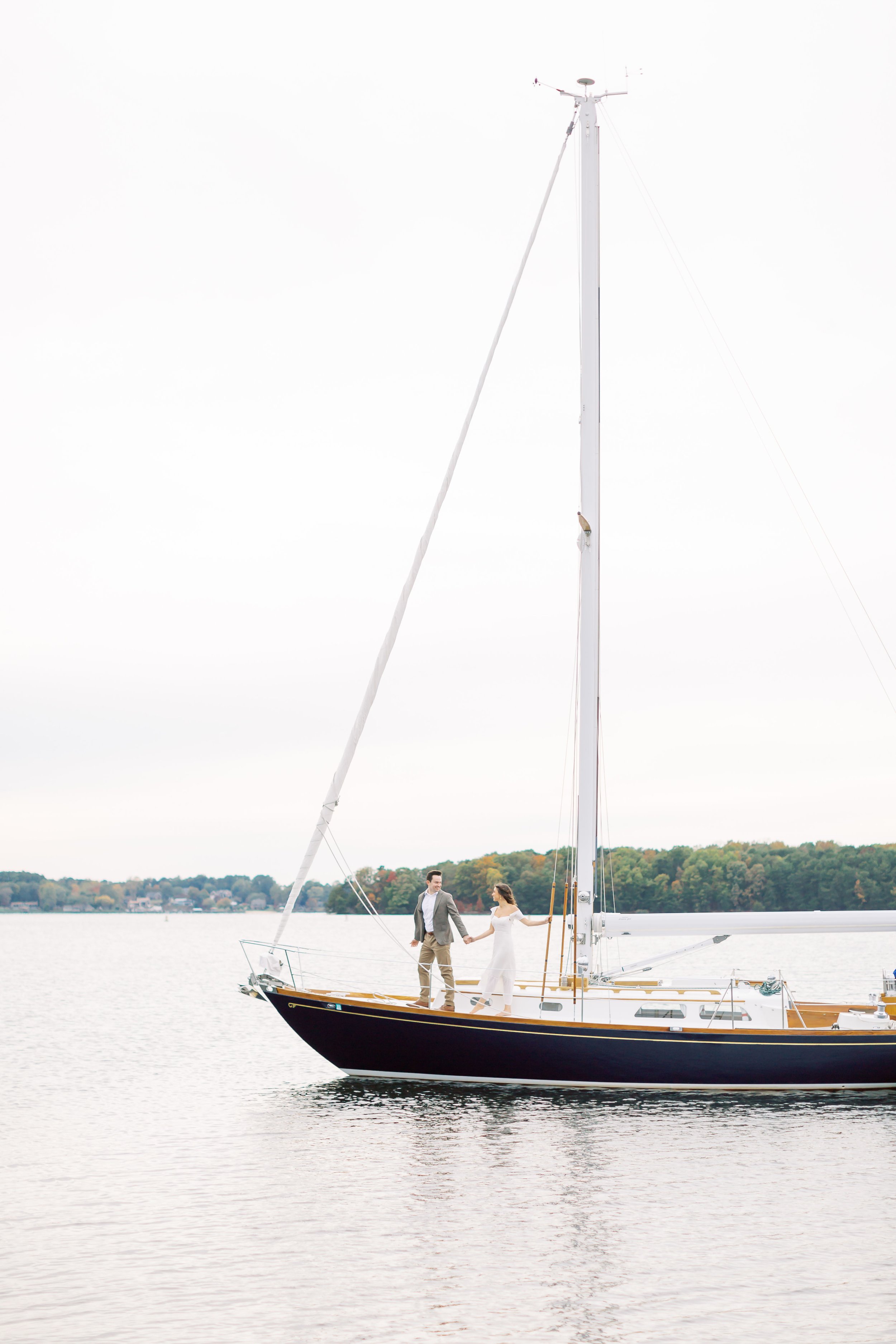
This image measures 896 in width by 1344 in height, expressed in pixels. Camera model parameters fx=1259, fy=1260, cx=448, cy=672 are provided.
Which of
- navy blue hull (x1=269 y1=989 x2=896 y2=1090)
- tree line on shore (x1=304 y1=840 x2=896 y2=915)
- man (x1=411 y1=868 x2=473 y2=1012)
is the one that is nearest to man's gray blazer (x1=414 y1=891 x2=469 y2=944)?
man (x1=411 y1=868 x2=473 y2=1012)

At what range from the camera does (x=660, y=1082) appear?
60.9 ft

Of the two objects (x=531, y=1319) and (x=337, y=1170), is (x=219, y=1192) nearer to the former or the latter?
(x=337, y=1170)

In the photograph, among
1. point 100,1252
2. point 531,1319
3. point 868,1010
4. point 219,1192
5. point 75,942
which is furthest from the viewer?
point 75,942

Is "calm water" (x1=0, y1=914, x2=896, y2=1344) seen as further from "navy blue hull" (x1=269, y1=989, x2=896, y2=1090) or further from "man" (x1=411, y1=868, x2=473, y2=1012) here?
"man" (x1=411, y1=868, x2=473, y2=1012)

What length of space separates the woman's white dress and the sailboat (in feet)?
0.66

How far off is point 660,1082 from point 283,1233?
7783 mm

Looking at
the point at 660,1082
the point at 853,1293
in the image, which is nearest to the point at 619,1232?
the point at 853,1293

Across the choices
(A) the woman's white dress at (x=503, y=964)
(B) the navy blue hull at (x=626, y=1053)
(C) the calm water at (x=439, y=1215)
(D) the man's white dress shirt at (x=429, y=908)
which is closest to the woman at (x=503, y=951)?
(A) the woman's white dress at (x=503, y=964)

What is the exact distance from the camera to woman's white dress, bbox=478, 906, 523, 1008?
18781 mm

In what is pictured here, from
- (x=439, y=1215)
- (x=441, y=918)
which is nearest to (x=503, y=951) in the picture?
(x=441, y=918)

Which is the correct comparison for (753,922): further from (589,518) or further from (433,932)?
(589,518)

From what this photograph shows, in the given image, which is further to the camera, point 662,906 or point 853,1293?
point 662,906

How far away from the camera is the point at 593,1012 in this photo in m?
18.7

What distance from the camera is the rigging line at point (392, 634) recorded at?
19234 millimetres
